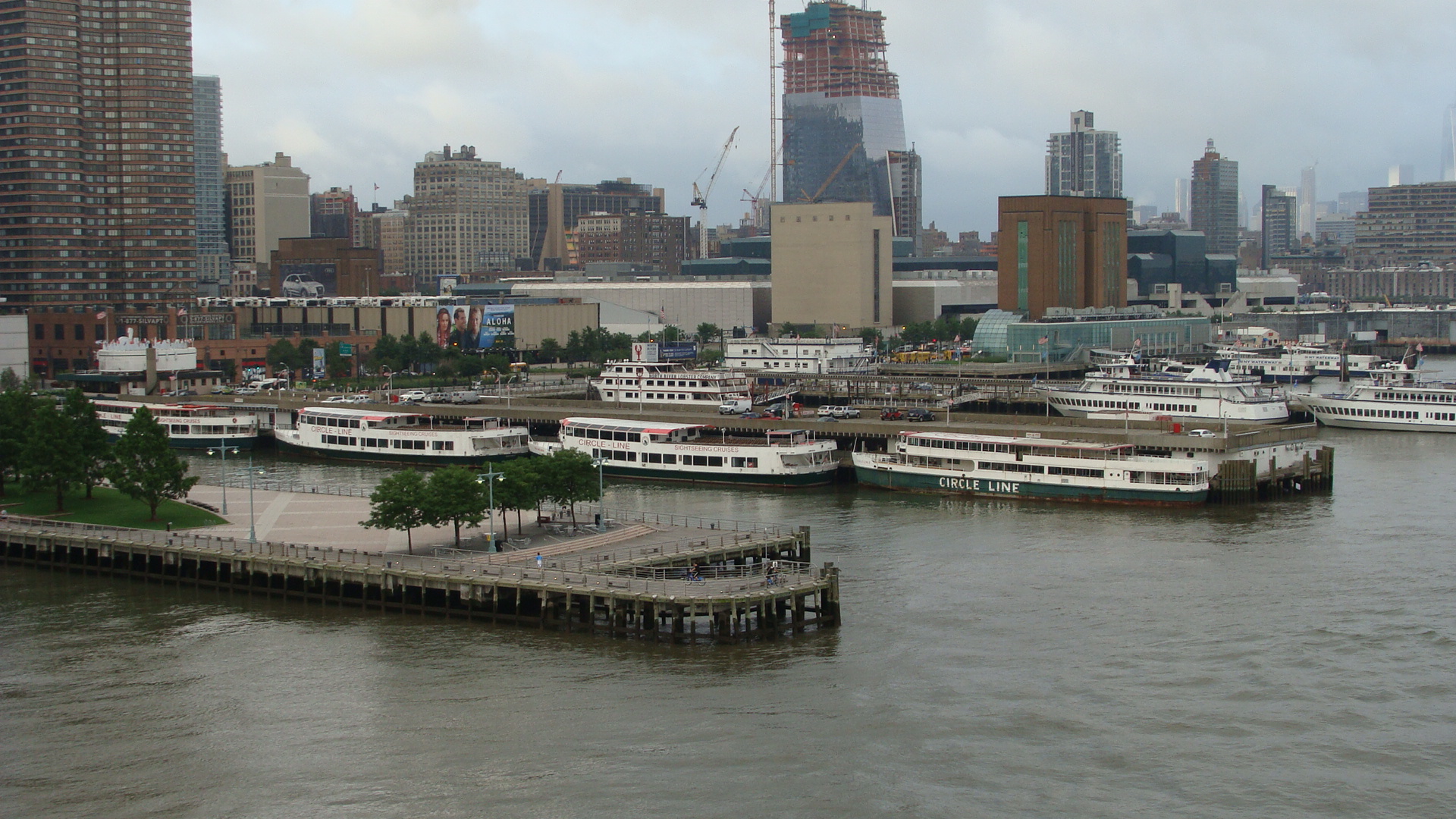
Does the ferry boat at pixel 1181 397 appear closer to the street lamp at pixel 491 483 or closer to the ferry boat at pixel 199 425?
the street lamp at pixel 491 483

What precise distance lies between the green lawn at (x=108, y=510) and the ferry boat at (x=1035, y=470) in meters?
32.6

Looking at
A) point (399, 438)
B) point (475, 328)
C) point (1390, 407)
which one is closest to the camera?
point (399, 438)

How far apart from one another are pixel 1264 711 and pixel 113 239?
443 ft

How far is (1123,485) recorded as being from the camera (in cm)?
7269

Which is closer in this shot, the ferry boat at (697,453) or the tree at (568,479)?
the tree at (568,479)

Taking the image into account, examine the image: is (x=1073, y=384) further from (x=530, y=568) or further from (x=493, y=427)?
(x=530, y=568)

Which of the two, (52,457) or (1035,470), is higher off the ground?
(52,457)

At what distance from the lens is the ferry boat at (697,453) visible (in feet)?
262

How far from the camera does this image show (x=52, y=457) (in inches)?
2566

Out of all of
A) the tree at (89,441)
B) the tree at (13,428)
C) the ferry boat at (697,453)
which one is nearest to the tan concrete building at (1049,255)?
the ferry boat at (697,453)

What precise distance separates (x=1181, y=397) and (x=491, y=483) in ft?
209

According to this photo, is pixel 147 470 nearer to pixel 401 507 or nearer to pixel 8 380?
pixel 401 507

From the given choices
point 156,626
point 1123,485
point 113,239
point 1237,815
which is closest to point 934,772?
point 1237,815

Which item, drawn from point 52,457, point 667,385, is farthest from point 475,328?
point 52,457
